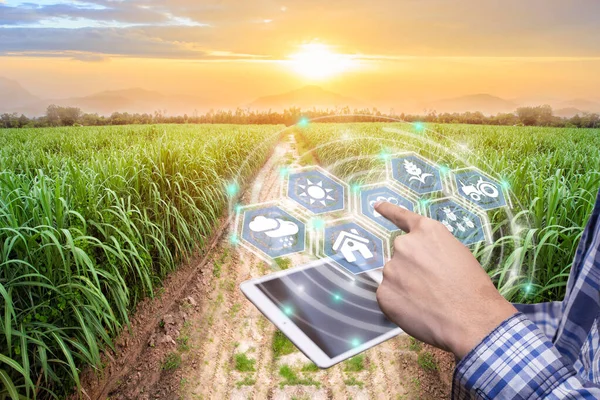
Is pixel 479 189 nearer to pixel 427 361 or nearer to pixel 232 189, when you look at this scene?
pixel 427 361

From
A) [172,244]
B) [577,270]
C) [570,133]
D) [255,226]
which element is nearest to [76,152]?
[172,244]

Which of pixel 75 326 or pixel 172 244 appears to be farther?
pixel 172 244

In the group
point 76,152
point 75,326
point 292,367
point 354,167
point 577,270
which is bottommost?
point 292,367

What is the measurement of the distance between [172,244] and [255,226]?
1.02 metres

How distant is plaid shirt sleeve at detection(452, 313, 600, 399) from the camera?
12.3 inches

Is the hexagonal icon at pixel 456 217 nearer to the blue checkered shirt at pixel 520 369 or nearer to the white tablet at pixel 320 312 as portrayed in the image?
the white tablet at pixel 320 312

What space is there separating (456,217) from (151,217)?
1237mm

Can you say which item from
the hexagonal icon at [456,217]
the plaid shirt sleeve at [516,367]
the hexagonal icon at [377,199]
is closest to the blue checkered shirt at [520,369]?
the plaid shirt sleeve at [516,367]

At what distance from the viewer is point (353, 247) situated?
1.10 m

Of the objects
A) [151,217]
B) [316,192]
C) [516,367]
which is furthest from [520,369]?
[151,217]

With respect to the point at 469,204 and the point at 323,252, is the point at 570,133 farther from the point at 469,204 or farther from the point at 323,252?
the point at 323,252

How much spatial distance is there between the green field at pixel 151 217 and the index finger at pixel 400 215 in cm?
101

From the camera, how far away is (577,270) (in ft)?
1.41

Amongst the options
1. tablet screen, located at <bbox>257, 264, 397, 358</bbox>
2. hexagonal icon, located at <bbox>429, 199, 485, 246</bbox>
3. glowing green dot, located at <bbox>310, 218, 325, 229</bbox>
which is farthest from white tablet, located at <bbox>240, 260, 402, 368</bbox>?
hexagonal icon, located at <bbox>429, 199, 485, 246</bbox>
